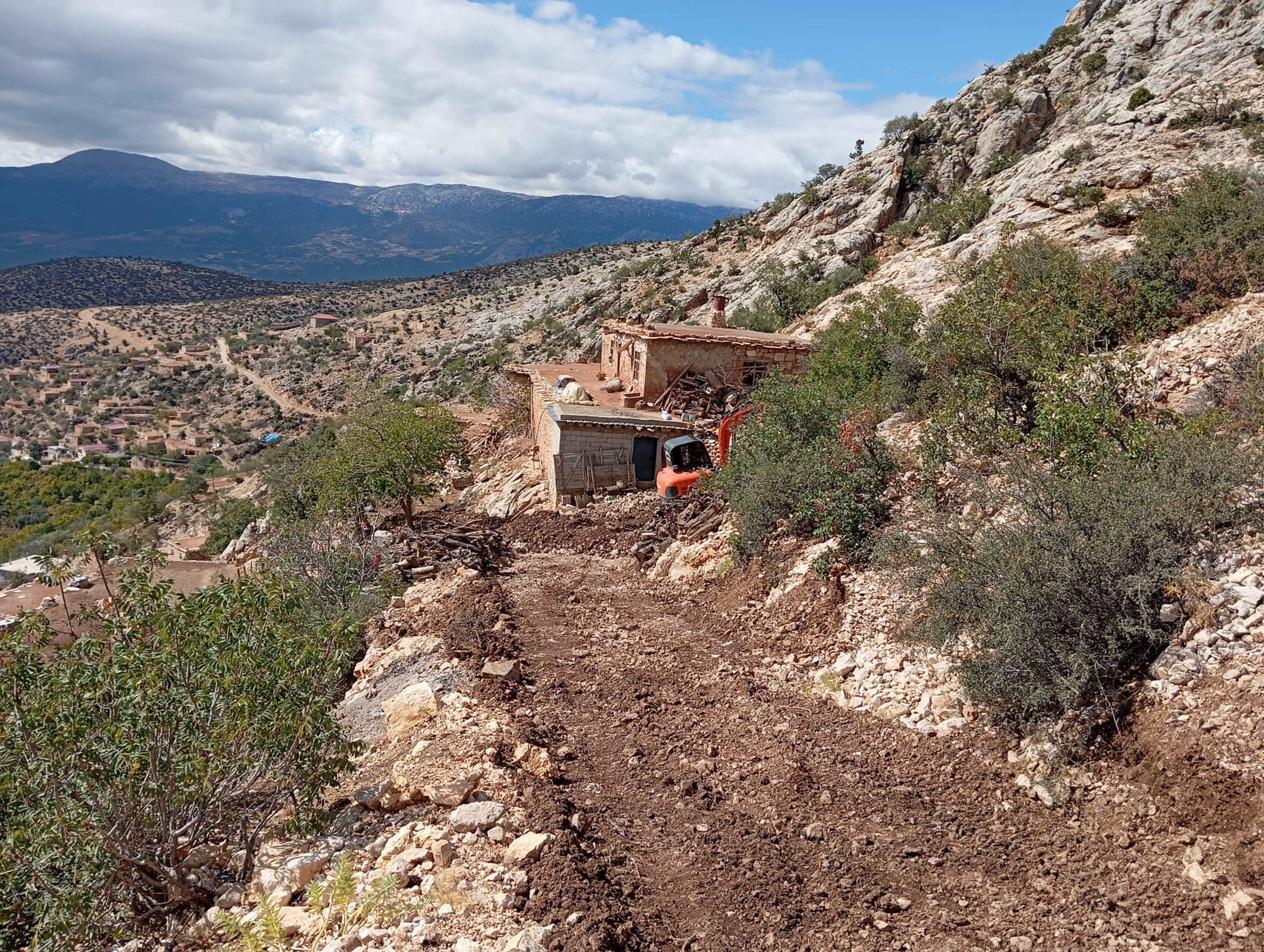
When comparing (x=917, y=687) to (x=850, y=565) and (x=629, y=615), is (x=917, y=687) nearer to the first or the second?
(x=850, y=565)

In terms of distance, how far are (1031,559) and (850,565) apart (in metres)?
3.10

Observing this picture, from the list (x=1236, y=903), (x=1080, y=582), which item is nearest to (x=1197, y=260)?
(x=1080, y=582)

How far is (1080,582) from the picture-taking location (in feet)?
20.7

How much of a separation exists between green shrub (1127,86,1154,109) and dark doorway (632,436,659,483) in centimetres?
2145

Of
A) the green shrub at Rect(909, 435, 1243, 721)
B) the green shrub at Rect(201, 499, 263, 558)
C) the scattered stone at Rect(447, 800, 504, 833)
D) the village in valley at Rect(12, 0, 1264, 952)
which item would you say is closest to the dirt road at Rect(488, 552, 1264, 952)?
the village in valley at Rect(12, 0, 1264, 952)

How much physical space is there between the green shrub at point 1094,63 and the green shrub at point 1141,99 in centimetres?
873

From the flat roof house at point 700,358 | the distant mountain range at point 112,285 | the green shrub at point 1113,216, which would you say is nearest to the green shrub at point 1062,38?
the green shrub at point 1113,216

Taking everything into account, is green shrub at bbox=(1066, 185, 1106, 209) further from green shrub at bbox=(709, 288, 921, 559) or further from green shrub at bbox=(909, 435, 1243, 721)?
green shrub at bbox=(909, 435, 1243, 721)

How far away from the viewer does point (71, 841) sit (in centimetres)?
485

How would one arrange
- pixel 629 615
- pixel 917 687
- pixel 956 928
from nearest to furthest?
pixel 956 928, pixel 917 687, pixel 629 615

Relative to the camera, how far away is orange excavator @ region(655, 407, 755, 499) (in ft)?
49.0

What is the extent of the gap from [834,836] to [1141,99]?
29.2 m

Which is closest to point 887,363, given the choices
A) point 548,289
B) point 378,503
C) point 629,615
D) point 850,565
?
point 850,565

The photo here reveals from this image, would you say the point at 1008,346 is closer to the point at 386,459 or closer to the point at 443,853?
the point at 443,853
